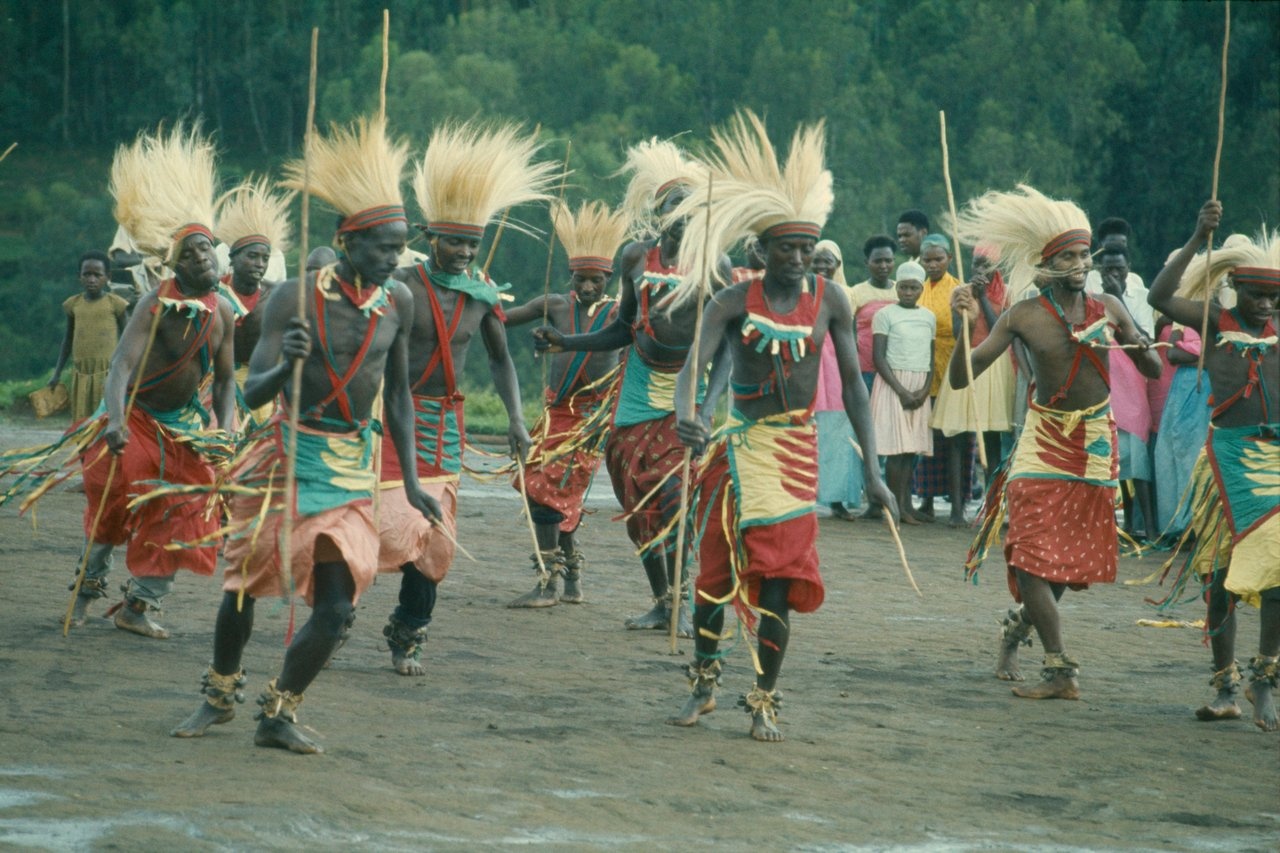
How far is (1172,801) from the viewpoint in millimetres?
5855

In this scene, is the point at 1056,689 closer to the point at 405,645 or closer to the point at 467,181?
the point at 405,645

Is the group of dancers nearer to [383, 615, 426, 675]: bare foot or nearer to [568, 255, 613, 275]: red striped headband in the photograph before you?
[383, 615, 426, 675]: bare foot

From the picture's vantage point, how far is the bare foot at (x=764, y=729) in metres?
6.44

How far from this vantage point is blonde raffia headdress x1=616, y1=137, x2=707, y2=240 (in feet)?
29.1

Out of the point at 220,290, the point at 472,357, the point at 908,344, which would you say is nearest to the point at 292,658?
the point at 220,290

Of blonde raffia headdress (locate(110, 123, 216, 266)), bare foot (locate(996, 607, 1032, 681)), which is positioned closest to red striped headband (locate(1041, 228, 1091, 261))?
bare foot (locate(996, 607, 1032, 681))

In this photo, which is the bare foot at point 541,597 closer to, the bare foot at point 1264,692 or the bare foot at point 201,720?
the bare foot at point 201,720

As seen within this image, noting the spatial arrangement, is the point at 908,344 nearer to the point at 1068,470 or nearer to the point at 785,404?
the point at 1068,470

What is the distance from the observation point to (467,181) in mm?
7434

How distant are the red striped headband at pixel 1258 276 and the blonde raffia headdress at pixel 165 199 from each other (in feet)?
14.4

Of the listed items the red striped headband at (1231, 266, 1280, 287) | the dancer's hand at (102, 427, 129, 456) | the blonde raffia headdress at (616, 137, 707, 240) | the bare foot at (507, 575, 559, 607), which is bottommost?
the bare foot at (507, 575, 559, 607)

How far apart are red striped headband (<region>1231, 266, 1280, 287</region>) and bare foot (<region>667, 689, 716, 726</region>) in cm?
280

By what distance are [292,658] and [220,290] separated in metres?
3.45

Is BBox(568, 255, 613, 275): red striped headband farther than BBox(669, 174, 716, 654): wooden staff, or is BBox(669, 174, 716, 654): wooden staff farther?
BBox(568, 255, 613, 275): red striped headband
